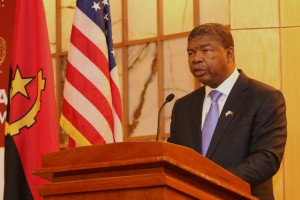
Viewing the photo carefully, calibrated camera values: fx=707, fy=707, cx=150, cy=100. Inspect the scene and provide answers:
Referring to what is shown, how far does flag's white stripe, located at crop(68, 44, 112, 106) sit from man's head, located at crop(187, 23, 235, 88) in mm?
1130

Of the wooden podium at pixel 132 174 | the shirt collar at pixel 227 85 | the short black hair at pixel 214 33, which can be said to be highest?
the short black hair at pixel 214 33

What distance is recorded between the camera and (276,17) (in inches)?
195

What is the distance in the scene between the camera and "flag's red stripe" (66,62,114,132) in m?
4.69

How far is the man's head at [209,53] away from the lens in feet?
12.2

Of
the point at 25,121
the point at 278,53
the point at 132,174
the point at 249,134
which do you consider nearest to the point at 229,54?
the point at 249,134

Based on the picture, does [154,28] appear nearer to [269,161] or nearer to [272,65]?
[272,65]

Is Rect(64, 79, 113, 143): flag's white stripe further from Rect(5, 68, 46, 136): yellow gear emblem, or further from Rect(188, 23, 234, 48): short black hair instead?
Rect(188, 23, 234, 48): short black hair

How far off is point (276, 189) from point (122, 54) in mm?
2520

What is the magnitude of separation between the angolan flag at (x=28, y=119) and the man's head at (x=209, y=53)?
4.44 feet

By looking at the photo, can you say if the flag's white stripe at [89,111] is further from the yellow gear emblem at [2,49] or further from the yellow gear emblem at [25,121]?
the yellow gear emblem at [2,49]

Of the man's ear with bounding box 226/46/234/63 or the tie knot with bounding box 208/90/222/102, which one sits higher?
the man's ear with bounding box 226/46/234/63

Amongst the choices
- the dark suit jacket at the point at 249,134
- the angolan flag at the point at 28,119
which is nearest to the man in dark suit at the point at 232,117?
the dark suit jacket at the point at 249,134

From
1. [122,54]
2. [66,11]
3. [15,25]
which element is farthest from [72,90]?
[66,11]

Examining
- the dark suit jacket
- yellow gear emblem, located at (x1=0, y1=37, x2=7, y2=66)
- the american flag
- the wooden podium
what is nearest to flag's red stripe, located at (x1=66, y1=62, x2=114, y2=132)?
the american flag
